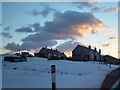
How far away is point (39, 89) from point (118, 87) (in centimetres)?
484

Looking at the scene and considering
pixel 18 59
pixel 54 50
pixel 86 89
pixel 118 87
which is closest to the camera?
pixel 118 87

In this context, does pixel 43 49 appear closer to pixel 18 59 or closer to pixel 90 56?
pixel 90 56

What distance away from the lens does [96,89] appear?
1137 cm

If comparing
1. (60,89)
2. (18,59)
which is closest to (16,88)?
(60,89)

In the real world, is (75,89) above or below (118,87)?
below

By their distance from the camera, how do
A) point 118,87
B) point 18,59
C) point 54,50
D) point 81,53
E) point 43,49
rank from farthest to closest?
1. point 54,50
2. point 43,49
3. point 81,53
4. point 18,59
5. point 118,87

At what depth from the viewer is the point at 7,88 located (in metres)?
11.6

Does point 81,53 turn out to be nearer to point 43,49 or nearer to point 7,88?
point 43,49

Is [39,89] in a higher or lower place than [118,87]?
lower

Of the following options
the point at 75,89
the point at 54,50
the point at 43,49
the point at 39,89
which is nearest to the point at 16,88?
the point at 39,89

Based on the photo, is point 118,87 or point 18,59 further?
point 18,59

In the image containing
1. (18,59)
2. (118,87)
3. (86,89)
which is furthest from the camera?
(18,59)

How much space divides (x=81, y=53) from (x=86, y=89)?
7111 cm

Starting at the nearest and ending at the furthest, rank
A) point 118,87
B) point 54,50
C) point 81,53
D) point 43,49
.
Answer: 1. point 118,87
2. point 81,53
3. point 43,49
4. point 54,50
